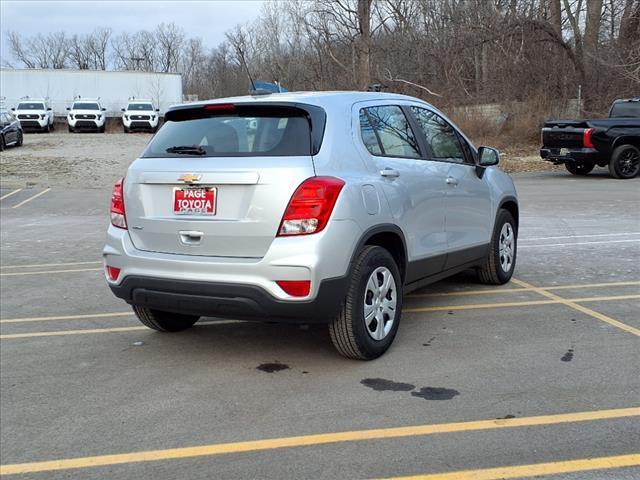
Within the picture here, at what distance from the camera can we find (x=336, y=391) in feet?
13.8

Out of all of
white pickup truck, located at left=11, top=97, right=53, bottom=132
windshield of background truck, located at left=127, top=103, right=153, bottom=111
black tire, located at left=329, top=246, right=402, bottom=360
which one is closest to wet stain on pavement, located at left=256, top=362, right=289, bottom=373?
black tire, located at left=329, top=246, right=402, bottom=360

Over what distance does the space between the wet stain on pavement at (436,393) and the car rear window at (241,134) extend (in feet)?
5.38

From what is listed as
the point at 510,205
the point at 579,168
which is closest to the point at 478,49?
the point at 579,168

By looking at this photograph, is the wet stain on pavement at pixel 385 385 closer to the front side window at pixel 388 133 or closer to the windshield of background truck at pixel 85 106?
the front side window at pixel 388 133

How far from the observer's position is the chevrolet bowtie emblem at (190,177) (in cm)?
439

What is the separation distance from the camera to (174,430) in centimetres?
375

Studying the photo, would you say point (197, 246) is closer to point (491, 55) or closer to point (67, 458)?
point (67, 458)

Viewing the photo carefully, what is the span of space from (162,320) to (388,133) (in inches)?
91.1

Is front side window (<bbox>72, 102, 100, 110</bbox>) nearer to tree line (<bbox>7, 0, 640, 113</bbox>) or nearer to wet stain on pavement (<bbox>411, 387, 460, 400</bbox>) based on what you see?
tree line (<bbox>7, 0, 640, 113</bbox>)

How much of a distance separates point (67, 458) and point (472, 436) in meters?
2.09

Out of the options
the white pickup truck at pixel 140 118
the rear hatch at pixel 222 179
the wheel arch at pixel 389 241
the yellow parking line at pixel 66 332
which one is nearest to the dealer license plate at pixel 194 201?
the rear hatch at pixel 222 179

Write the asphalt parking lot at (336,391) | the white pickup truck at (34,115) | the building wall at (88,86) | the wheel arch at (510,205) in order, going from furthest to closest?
the building wall at (88,86)
the white pickup truck at (34,115)
the wheel arch at (510,205)
the asphalt parking lot at (336,391)

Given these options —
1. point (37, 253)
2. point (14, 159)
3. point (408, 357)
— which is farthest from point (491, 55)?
point (408, 357)

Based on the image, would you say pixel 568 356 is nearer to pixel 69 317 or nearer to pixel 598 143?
pixel 69 317
